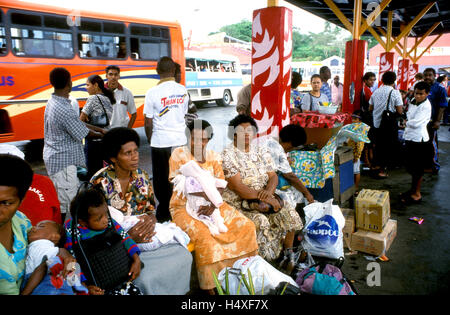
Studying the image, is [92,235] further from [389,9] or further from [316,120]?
[389,9]

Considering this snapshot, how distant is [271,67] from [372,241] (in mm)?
2348

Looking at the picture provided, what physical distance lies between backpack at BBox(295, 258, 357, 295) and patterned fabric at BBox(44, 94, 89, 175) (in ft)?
7.48

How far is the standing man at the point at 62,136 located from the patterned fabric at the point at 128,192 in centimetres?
80

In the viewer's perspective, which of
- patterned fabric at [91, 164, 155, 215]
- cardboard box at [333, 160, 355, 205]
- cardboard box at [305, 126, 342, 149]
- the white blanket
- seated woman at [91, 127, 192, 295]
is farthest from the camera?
cardboard box at [305, 126, 342, 149]

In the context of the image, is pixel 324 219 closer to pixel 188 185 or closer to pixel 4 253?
pixel 188 185

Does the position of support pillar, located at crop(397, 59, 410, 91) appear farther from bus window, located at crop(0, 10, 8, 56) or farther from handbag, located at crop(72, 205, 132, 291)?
handbag, located at crop(72, 205, 132, 291)

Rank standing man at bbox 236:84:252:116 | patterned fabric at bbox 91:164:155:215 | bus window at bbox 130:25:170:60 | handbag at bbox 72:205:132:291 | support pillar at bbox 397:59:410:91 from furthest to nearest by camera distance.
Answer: support pillar at bbox 397:59:410:91, bus window at bbox 130:25:170:60, standing man at bbox 236:84:252:116, patterned fabric at bbox 91:164:155:215, handbag at bbox 72:205:132:291

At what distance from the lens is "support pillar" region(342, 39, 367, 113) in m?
7.40

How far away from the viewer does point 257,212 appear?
324 centimetres

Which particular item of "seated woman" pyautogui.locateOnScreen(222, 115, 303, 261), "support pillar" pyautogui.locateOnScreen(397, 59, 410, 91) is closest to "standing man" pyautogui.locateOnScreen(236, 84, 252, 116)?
"seated woman" pyautogui.locateOnScreen(222, 115, 303, 261)

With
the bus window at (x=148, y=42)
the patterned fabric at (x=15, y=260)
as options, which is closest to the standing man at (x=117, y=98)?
the patterned fabric at (x=15, y=260)

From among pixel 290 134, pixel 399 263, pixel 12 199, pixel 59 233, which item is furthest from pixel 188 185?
pixel 399 263

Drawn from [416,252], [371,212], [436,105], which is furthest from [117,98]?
[436,105]

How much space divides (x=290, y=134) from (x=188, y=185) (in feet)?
5.53
